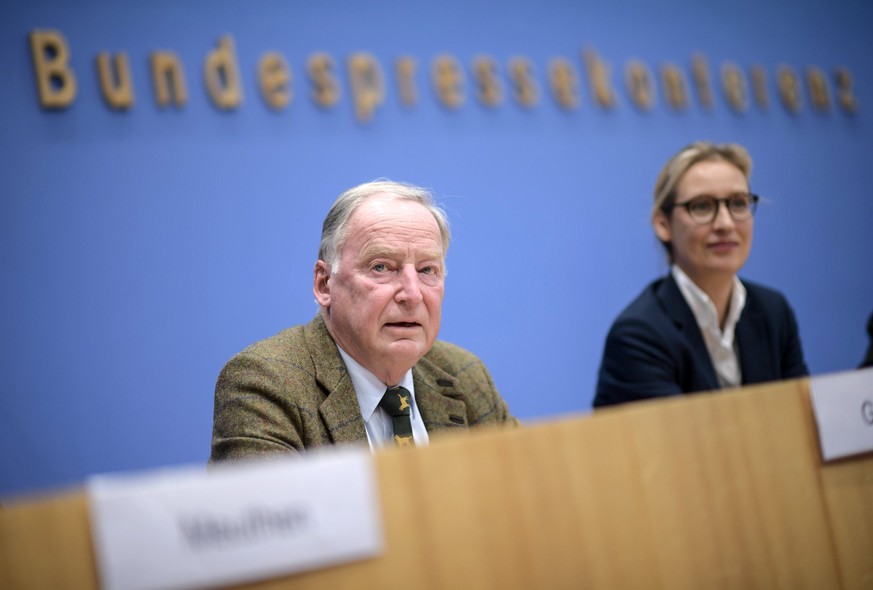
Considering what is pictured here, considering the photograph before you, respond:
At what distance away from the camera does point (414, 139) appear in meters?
3.49

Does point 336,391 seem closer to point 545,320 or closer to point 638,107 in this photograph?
point 545,320

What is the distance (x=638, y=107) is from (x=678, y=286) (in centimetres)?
159

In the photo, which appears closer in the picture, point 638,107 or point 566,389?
point 566,389

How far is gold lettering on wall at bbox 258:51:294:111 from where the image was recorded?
3.17 metres

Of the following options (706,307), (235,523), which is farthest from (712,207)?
(235,523)

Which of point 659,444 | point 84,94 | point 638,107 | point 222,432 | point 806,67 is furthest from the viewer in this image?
point 806,67

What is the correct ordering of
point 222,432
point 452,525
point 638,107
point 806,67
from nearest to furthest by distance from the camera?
point 452,525 → point 222,432 → point 638,107 → point 806,67

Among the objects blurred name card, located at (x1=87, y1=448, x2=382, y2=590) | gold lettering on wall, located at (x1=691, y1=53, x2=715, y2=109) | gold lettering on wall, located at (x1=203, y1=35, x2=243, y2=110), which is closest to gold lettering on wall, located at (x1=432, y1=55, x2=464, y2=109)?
gold lettering on wall, located at (x1=203, y1=35, x2=243, y2=110)

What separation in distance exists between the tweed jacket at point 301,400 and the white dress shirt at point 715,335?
888 mm

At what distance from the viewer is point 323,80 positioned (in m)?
3.29

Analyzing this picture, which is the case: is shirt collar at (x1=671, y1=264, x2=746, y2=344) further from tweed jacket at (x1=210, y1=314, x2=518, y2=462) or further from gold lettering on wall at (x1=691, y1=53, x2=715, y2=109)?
gold lettering on wall at (x1=691, y1=53, x2=715, y2=109)

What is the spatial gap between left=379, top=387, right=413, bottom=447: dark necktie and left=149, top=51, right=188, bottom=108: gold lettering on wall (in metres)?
1.56

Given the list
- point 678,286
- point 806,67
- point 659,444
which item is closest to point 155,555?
point 659,444

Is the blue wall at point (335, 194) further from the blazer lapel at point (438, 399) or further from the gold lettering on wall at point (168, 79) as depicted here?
the blazer lapel at point (438, 399)
